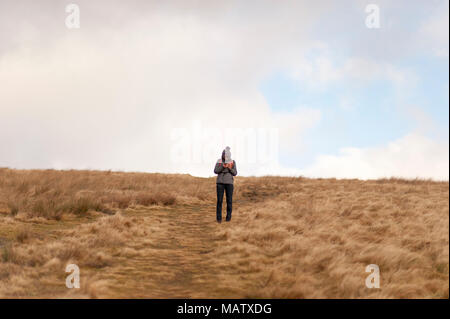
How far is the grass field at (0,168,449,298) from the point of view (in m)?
6.45

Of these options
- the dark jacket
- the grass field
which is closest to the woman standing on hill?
the dark jacket

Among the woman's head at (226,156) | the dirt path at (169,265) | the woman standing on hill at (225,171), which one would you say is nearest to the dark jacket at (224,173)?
the woman standing on hill at (225,171)

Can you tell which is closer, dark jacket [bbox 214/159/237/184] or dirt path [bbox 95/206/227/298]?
dirt path [bbox 95/206/227/298]

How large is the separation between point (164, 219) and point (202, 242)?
4258 mm

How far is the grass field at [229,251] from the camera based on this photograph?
6.45 metres

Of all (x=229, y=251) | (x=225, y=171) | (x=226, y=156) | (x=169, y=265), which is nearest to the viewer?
(x=169, y=265)

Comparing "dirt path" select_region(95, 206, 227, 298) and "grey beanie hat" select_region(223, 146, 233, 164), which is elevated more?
"grey beanie hat" select_region(223, 146, 233, 164)

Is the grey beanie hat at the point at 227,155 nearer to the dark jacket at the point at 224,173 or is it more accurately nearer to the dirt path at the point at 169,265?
the dark jacket at the point at 224,173

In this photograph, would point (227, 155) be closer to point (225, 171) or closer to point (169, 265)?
point (225, 171)

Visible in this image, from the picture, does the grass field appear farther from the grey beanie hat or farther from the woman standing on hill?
the grey beanie hat

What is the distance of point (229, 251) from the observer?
363 inches

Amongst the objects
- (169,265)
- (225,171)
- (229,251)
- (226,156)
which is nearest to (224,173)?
(225,171)
